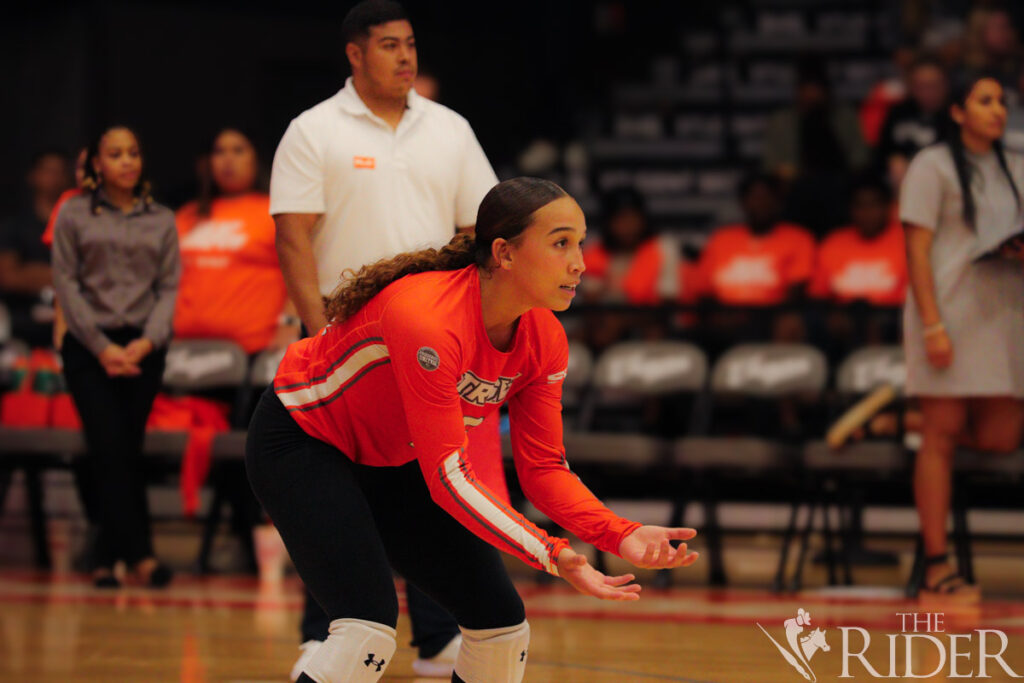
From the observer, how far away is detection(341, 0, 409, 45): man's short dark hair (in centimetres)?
421

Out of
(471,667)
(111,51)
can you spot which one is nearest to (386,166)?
(471,667)

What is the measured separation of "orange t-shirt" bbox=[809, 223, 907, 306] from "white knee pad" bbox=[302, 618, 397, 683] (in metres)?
4.83

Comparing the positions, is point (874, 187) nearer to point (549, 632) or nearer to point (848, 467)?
point (848, 467)

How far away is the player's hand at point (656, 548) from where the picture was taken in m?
2.63

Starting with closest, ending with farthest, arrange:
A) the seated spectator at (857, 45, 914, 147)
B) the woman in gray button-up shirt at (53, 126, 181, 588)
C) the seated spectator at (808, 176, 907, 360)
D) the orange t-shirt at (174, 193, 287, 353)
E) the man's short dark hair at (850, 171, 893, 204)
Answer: the woman in gray button-up shirt at (53, 126, 181, 588)
the orange t-shirt at (174, 193, 287, 353)
the seated spectator at (808, 176, 907, 360)
the man's short dark hair at (850, 171, 893, 204)
the seated spectator at (857, 45, 914, 147)

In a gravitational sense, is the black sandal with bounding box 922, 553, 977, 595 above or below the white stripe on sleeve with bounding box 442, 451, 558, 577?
below

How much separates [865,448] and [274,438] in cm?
345

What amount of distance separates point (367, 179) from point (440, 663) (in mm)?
1334

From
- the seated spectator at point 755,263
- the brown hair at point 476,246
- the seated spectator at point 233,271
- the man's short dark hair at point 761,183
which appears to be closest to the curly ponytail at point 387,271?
the brown hair at point 476,246

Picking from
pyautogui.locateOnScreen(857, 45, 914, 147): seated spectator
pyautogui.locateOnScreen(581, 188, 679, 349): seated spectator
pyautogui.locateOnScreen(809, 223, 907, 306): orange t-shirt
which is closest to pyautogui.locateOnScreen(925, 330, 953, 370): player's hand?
pyautogui.locateOnScreen(809, 223, 907, 306): orange t-shirt

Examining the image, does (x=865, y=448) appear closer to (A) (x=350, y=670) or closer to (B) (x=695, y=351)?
(B) (x=695, y=351)

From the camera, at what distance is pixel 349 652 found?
9.47 feet

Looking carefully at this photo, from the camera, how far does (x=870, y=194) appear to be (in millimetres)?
7605

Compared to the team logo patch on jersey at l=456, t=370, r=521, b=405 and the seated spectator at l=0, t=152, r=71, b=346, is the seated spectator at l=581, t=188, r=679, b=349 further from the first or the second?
the team logo patch on jersey at l=456, t=370, r=521, b=405
